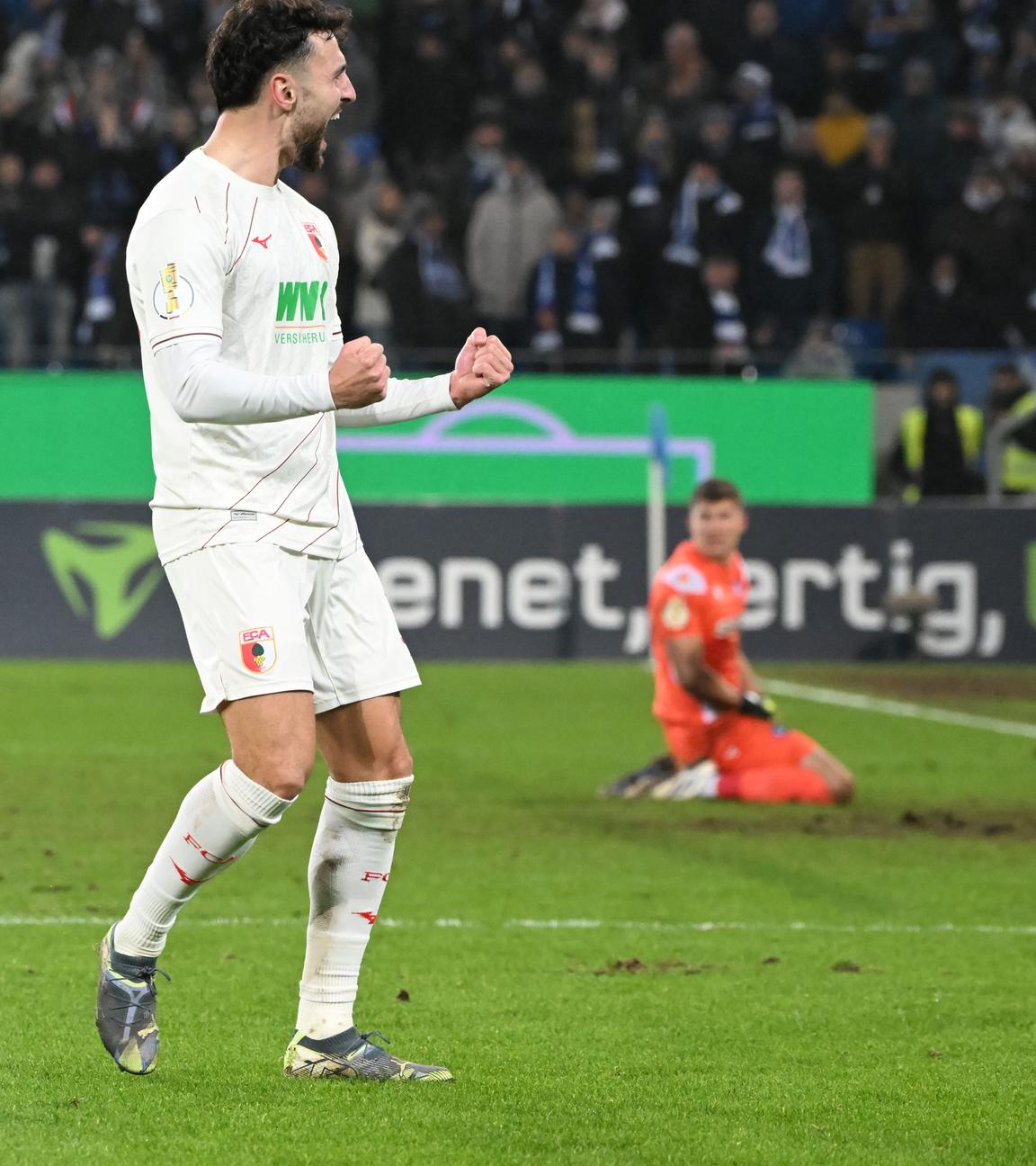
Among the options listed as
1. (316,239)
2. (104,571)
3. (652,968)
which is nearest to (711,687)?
(652,968)

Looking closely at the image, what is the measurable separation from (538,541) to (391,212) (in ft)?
12.8

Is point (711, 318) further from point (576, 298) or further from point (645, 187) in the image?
point (645, 187)

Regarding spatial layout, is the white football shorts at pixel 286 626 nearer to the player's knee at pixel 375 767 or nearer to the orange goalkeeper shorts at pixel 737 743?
the player's knee at pixel 375 767

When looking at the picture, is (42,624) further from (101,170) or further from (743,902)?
(743,902)

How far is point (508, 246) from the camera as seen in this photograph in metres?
18.8

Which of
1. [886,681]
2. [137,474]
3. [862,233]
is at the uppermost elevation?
[862,233]

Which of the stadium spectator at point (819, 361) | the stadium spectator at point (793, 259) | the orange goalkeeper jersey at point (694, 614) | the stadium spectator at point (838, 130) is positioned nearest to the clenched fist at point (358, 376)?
the orange goalkeeper jersey at point (694, 614)

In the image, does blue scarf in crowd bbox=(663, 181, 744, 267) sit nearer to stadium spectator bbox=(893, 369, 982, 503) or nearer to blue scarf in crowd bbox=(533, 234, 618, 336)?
blue scarf in crowd bbox=(533, 234, 618, 336)

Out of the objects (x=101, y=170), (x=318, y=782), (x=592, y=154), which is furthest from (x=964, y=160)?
(x=318, y=782)

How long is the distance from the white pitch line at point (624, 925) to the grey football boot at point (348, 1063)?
198 cm

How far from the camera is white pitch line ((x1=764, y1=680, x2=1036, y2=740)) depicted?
517 inches

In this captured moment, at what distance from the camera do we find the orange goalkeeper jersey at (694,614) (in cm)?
979

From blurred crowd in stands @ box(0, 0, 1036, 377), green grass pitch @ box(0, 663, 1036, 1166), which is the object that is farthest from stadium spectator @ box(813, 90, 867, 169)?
green grass pitch @ box(0, 663, 1036, 1166)

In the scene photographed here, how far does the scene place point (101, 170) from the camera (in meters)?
19.1
